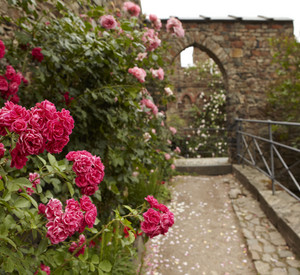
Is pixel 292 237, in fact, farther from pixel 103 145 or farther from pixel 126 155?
pixel 103 145

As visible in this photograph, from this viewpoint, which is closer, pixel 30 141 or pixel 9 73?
pixel 30 141

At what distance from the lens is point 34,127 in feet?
2.25

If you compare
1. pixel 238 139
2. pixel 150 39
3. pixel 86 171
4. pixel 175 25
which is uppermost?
pixel 175 25

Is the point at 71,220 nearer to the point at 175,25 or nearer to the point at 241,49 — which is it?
the point at 175,25

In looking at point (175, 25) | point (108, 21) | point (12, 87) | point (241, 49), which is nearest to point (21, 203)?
point (12, 87)

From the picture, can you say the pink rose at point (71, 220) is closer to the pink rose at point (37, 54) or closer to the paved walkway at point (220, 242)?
the pink rose at point (37, 54)

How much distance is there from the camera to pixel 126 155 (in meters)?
2.05

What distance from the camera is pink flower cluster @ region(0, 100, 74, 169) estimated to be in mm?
676

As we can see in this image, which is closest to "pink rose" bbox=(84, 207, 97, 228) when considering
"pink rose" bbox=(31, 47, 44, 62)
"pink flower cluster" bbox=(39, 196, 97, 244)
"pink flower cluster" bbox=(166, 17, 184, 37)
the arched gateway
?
"pink flower cluster" bbox=(39, 196, 97, 244)

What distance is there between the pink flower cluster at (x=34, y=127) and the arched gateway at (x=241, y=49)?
512cm

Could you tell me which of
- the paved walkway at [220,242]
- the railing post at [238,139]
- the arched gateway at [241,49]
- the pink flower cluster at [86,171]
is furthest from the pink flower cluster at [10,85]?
the railing post at [238,139]

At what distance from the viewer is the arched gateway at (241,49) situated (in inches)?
221

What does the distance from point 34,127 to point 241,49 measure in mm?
5861

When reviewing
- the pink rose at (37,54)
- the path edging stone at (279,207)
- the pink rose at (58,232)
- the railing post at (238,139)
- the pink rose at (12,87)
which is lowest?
the path edging stone at (279,207)
